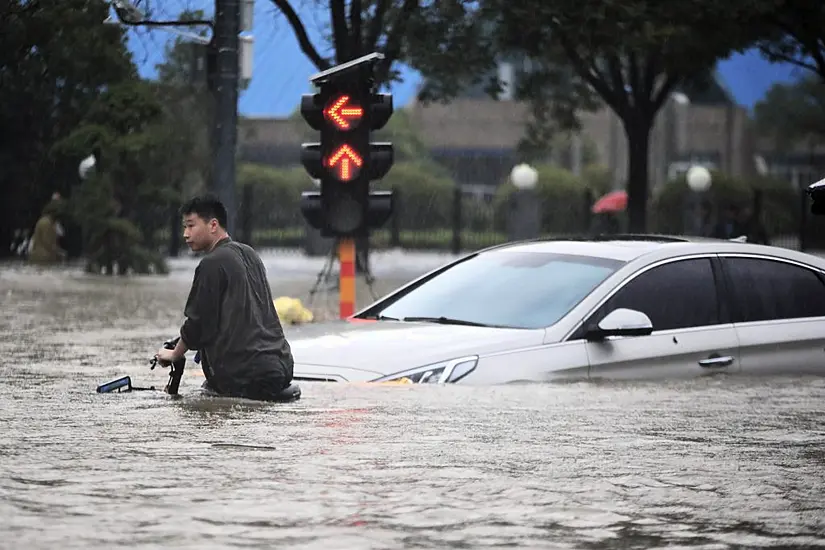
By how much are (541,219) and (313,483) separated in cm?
4219

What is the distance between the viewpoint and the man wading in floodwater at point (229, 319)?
9.78 metres

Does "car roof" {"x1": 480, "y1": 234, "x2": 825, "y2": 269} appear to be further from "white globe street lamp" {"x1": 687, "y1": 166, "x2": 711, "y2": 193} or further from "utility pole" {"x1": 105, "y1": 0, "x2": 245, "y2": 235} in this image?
"white globe street lamp" {"x1": 687, "y1": 166, "x2": 711, "y2": 193}

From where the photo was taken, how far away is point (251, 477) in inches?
298

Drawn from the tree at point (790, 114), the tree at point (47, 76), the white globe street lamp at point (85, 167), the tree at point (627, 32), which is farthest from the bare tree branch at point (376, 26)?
the tree at point (790, 114)

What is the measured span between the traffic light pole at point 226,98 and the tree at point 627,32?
26.5 feet

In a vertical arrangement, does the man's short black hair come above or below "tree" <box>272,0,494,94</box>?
below

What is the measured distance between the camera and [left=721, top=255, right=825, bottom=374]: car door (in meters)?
11.7

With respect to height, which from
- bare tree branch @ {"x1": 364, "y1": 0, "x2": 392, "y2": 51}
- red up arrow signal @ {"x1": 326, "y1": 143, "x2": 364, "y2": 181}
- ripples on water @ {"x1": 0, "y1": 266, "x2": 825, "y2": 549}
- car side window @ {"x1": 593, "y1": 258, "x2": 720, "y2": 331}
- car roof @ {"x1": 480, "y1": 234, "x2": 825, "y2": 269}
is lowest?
ripples on water @ {"x1": 0, "y1": 266, "x2": 825, "y2": 549}

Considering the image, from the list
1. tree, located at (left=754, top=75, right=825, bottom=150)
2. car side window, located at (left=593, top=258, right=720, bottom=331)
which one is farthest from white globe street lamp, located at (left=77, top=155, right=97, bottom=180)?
tree, located at (left=754, top=75, right=825, bottom=150)

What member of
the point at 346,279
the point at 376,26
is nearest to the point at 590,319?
the point at 346,279

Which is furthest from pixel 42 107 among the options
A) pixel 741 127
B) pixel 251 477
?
pixel 741 127

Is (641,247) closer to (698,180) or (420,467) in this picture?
(420,467)

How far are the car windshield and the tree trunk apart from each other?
947 inches

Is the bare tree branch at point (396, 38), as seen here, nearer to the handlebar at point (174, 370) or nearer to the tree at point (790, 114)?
the handlebar at point (174, 370)
